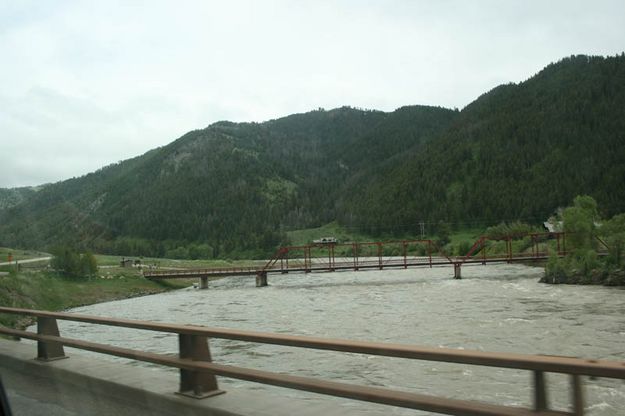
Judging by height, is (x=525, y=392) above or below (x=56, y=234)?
below

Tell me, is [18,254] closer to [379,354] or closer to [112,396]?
[112,396]

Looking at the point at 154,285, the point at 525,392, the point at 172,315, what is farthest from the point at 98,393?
the point at 154,285

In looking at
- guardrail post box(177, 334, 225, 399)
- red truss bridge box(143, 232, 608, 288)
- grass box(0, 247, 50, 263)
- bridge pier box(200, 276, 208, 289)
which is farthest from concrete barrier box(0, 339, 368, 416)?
bridge pier box(200, 276, 208, 289)

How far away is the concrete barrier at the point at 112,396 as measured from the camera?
6543 mm

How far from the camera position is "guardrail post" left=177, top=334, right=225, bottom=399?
23.7 feet

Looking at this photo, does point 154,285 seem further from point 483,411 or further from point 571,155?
point 571,155

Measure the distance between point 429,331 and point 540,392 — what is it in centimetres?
2411

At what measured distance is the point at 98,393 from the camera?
8062mm

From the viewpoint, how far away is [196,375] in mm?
7289

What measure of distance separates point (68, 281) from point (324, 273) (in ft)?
140

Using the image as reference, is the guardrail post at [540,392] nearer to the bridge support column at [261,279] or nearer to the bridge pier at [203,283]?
the bridge support column at [261,279]

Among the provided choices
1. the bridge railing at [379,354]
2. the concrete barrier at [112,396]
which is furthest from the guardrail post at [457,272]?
the bridge railing at [379,354]

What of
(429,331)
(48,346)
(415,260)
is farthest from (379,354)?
(415,260)

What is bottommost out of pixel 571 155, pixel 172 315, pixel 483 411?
pixel 172 315
